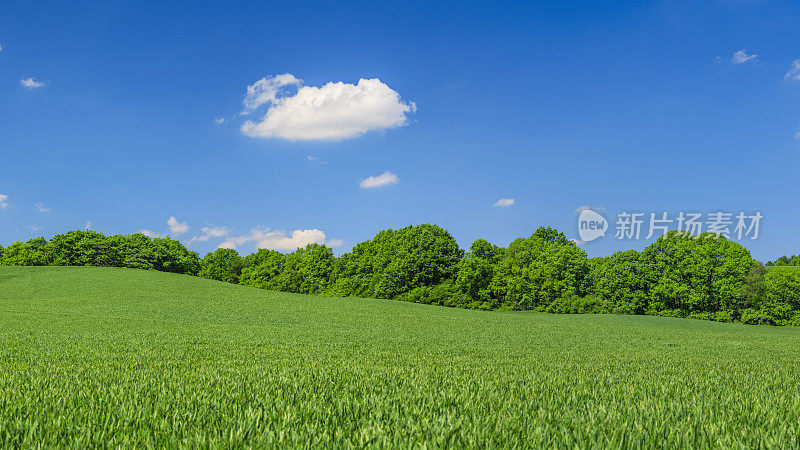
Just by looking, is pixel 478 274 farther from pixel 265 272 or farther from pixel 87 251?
pixel 87 251

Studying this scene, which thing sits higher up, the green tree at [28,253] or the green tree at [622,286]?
the green tree at [622,286]

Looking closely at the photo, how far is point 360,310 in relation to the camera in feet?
148

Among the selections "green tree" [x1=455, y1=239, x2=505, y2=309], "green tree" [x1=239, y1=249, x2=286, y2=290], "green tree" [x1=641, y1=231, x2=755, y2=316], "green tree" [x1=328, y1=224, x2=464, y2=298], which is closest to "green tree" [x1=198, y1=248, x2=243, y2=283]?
"green tree" [x1=239, y1=249, x2=286, y2=290]

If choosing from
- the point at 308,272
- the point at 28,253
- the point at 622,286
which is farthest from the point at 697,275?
the point at 28,253

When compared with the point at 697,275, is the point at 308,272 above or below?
below

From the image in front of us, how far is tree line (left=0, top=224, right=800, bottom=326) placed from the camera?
57.3 meters

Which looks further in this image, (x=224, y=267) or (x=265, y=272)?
(x=224, y=267)

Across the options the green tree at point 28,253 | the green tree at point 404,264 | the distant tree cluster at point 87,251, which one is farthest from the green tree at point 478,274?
the green tree at point 28,253

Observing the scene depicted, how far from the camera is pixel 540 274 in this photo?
6606 centimetres

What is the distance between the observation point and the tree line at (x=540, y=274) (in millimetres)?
57312

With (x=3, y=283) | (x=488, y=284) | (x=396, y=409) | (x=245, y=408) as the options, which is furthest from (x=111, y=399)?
(x=3, y=283)

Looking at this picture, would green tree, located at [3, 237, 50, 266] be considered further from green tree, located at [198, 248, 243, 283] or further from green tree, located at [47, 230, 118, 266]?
green tree, located at [198, 248, 243, 283]

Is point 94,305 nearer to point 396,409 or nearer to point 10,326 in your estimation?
point 10,326

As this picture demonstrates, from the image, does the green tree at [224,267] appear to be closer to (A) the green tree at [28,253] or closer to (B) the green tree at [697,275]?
(A) the green tree at [28,253]
